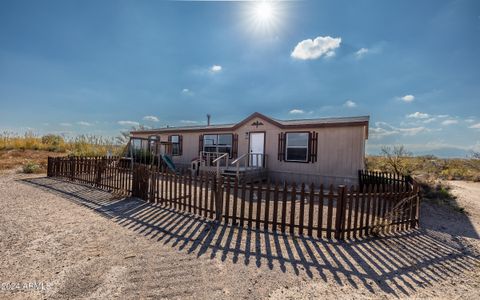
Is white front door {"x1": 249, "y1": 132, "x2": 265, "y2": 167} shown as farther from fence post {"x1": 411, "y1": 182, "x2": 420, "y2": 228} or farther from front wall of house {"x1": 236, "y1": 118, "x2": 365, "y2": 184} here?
fence post {"x1": 411, "y1": 182, "x2": 420, "y2": 228}

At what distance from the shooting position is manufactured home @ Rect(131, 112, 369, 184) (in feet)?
33.6

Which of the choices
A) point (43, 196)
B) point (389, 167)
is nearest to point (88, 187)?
point (43, 196)

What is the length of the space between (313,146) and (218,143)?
20.6 ft

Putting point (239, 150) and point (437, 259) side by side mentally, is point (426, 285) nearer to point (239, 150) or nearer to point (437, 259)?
point (437, 259)

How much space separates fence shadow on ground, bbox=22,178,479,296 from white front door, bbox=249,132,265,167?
7555 millimetres

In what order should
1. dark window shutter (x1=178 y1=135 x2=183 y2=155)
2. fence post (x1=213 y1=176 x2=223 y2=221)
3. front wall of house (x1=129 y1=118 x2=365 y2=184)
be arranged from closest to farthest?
fence post (x1=213 y1=176 x2=223 y2=221) → front wall of house (x1=129 y1=118 x2=365 y2=184) → dark window shutter (x1=178 y1=135 x2=183 y2=155)

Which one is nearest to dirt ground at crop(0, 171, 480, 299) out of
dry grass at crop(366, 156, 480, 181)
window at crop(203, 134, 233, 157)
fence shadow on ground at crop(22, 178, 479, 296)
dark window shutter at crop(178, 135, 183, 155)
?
fence shadow on ground at crop(22, 178, 479, 296)

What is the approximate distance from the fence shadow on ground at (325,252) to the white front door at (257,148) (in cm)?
756

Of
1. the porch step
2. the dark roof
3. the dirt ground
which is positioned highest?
the dark roof

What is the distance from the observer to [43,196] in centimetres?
707

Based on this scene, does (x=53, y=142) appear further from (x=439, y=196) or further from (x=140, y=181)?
(x=439, y=196)

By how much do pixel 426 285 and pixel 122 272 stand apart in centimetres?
427

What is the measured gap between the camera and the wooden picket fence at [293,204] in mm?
4512

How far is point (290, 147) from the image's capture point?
39.0ft
